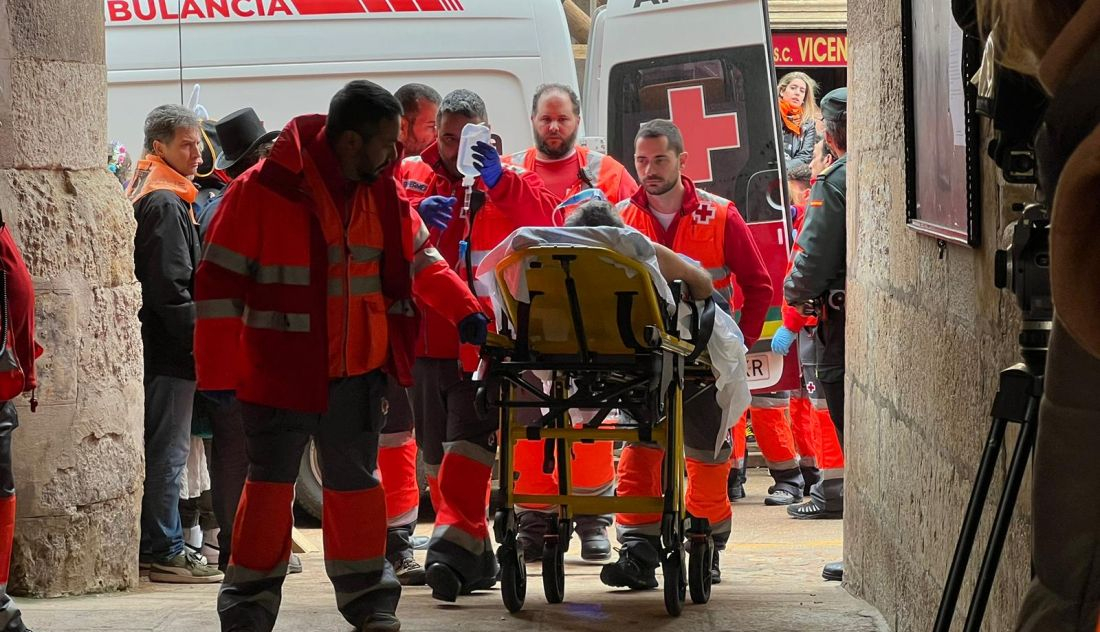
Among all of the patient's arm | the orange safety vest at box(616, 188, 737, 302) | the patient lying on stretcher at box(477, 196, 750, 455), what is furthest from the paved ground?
the orange safety vest at box(616, 188, 737, 302)

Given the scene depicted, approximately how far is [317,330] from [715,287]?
6.77 ft

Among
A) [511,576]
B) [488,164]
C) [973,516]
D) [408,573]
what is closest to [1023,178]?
[973,516]

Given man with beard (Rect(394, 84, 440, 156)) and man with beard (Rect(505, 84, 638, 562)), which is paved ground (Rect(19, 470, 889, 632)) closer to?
man with beard (Rect(505, 84, 638, 562))

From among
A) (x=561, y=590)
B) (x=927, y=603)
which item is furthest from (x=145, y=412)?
(x=927, y=603)

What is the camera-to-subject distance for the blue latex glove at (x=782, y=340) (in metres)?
8.70

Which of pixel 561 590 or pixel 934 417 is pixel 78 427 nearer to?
pixel 561 590

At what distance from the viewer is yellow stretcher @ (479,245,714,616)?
204 inches

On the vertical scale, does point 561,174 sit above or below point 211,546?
above

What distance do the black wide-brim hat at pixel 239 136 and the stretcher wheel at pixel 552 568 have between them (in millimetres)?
2132

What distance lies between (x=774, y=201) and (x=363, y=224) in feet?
15.0

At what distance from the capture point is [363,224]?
16.0ft

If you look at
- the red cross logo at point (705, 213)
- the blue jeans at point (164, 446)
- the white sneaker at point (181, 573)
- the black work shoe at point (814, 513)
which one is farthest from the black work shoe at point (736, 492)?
the blue jeans at point (164, 446)

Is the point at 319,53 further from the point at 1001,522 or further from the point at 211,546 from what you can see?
the point at 1001,522

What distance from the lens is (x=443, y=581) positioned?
5.64m
